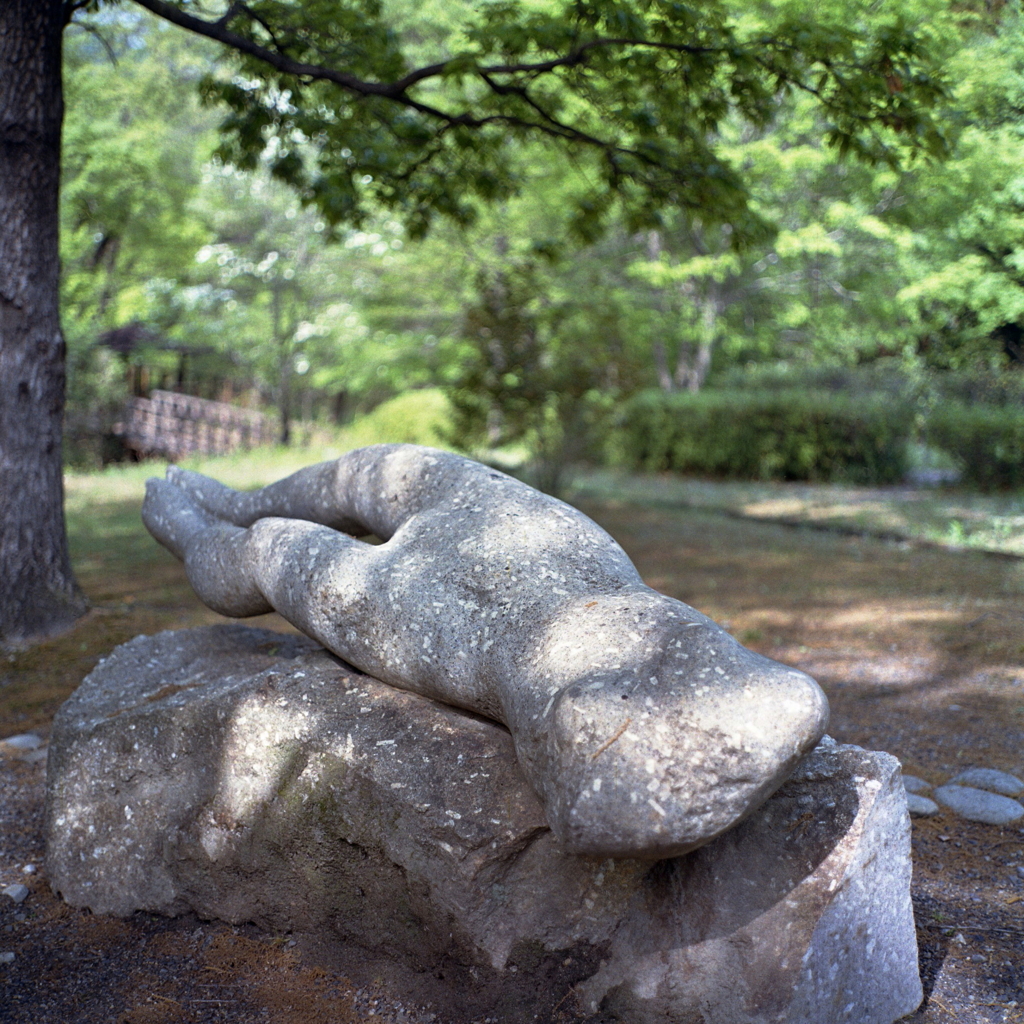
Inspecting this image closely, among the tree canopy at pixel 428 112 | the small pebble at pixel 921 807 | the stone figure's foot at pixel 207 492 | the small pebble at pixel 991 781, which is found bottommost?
the small pebble at pixel 921 807

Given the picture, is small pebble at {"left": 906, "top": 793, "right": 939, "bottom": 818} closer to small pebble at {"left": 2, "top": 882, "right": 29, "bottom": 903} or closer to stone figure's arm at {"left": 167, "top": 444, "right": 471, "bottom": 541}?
stone figure's arm at {"left": 167, "top": 444, "right": 471, "bottom": 541}

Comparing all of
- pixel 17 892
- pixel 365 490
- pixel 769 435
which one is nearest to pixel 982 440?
pixel 769 435

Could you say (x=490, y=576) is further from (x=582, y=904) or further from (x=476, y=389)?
(x=476, y=389)

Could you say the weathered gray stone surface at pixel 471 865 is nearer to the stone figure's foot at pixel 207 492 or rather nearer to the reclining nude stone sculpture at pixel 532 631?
the reclining nude stone sculpture at pixel 532 631

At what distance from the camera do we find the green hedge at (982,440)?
10.5 meters

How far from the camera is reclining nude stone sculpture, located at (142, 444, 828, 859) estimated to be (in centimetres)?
164

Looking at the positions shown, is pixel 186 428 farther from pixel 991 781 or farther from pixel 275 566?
pixel 991 781

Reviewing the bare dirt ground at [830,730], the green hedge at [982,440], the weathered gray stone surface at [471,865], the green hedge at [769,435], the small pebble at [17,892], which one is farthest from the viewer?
the green hedge at [769,435]

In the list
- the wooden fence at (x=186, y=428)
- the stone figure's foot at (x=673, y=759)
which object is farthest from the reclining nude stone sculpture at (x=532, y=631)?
the wooden fence at (x=186, y=428)

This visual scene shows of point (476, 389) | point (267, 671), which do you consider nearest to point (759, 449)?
point (476, 389)

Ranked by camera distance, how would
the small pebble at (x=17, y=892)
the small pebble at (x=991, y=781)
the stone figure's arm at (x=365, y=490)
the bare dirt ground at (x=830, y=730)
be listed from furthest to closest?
the small pebble at (x=991, y=781) < the stone figure's arm at (x=365, y=490) < the small pebble at (x=17, y=892) < the bare dirt ground at (x=830, y=730)

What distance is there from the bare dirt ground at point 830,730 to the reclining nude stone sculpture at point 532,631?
70 centimetres

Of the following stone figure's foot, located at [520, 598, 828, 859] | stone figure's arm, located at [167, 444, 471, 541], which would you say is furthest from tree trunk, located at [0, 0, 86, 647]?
stone figure's foot, located at [520, 598, 828, 859]

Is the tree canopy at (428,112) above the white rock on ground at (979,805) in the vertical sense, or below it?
above
